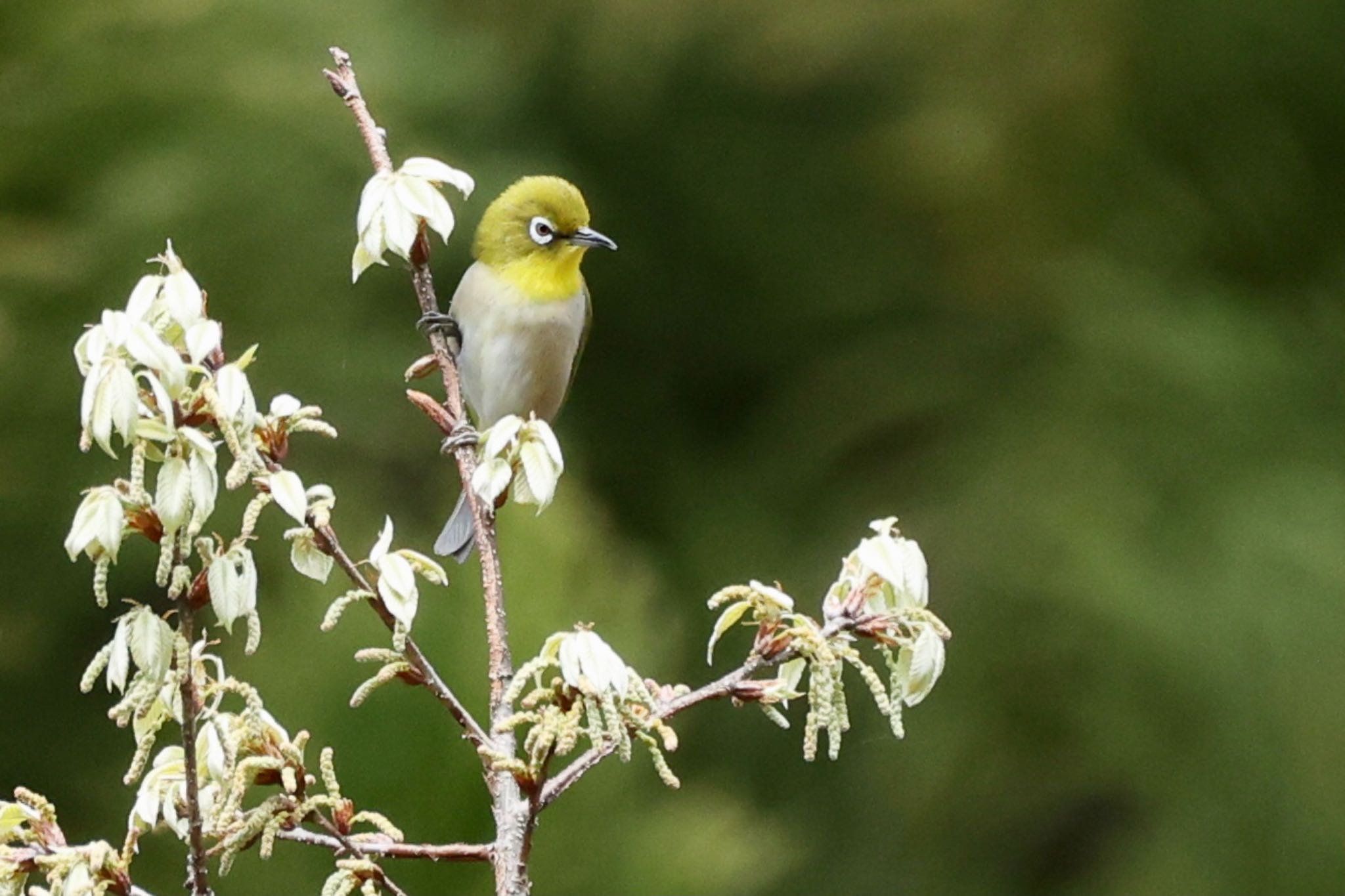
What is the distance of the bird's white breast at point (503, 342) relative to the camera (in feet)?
5.61

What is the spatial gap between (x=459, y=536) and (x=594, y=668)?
900mm

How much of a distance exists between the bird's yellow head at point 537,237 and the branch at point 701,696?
88 centimetres

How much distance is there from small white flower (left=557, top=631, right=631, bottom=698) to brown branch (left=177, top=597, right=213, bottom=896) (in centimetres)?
16

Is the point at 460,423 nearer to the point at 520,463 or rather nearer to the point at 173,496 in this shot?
the point at 520,463

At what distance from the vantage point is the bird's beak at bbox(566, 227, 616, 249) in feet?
5.18

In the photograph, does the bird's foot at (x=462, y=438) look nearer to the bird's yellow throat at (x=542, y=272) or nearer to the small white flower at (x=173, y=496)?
the small white flower at (x=173, y=496)

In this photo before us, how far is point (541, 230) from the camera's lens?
65.9 inches

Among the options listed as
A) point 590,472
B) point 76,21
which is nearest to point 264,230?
point 76,21

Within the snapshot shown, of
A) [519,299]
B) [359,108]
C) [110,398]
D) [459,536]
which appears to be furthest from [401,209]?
[519,299]

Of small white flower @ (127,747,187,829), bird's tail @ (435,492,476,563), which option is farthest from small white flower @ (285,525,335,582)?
bird's tail @ (435,492,476,563)

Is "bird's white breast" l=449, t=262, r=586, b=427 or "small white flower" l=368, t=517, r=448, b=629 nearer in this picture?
"small white flower" l=368, t=517, r=448, b=629

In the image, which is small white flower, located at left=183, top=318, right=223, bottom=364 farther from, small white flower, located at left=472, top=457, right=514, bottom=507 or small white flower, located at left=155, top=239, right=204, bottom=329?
small white flower, located at left=472, top=457, right=514, bottom=507

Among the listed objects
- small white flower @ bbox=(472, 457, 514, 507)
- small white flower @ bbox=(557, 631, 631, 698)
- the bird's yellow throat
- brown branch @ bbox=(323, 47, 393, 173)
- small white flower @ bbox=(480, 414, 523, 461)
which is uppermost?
the bird's yellow throat

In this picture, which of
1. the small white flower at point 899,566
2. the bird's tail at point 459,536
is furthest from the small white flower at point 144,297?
the bird's tail at point 459,536
